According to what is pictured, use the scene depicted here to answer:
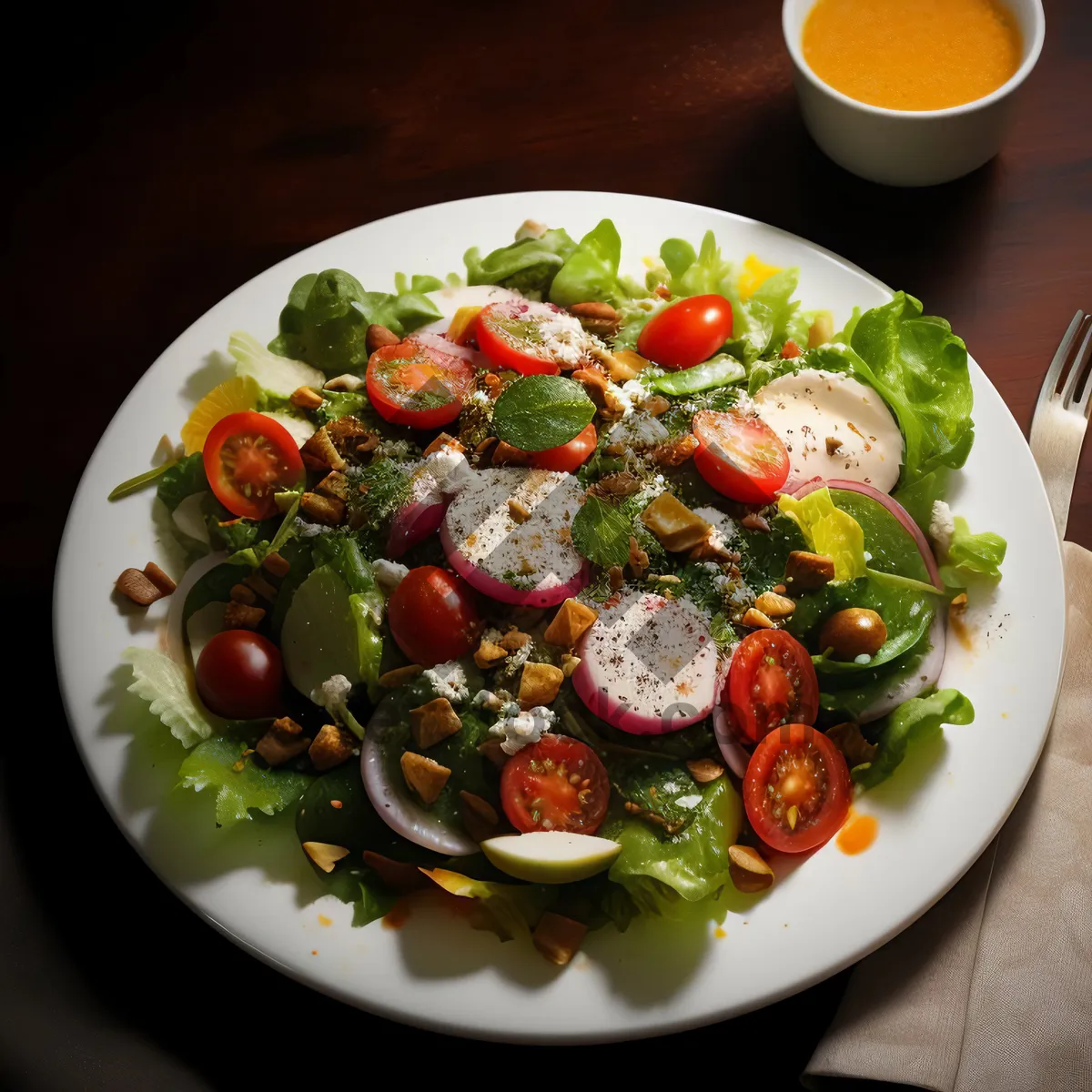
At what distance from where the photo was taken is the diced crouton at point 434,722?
226cm

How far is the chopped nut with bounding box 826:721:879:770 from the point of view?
2.30m

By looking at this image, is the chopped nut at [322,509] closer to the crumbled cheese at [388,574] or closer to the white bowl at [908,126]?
the crumbled cheese at [388,574]

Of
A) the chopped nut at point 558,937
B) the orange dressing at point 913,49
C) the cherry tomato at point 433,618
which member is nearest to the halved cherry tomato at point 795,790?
the chopped nut at point 558,937

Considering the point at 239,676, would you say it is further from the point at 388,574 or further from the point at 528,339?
the point at 528,339

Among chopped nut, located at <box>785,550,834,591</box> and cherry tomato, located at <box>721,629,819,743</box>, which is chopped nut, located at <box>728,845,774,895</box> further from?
chopped nut, located at <box>785,550,834,591</box>

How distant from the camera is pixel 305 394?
2721 mm

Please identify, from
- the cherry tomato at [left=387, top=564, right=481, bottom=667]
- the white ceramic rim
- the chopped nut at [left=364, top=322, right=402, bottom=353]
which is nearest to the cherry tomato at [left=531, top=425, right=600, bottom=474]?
the cherry tomato at [left=387, top=564, right=481, bottom=667]

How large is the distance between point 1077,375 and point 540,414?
60.4 inches

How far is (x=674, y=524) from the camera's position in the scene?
2379mm

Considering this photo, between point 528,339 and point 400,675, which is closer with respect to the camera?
point 400,675

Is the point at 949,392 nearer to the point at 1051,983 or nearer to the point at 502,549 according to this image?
the point at 502,549

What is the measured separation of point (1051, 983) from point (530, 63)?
3167mm

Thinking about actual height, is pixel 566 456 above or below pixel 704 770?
→ above

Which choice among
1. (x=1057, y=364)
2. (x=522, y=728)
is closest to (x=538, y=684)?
(x=522, y=728)
